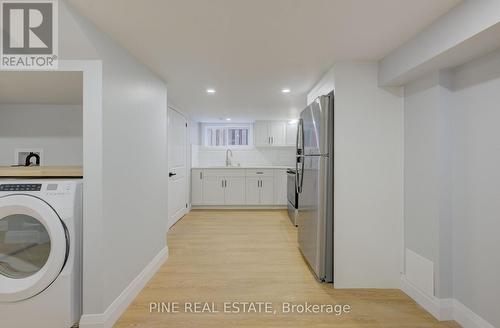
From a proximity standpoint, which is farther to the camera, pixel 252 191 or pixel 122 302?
pixel 252 191

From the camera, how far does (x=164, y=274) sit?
2561mm

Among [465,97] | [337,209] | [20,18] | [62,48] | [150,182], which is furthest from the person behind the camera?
[150,182]

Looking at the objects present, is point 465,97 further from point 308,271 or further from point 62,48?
point 62,48

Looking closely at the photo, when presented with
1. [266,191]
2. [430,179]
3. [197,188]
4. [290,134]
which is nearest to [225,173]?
[197,188]

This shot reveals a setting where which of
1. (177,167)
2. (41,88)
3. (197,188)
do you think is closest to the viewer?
(41,88)

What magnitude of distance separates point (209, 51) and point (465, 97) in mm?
1987

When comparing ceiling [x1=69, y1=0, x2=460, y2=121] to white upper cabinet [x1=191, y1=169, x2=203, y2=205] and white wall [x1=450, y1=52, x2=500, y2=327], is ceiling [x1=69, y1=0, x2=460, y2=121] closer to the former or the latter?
white wall [x1=450, y1=52, x2=500, y2=327]

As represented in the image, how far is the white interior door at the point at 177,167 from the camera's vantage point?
13.6 feet

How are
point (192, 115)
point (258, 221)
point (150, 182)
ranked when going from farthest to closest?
point (192, 115), point (258, 221), point (150, 182)

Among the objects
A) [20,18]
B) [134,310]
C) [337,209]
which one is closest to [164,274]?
[134,310]

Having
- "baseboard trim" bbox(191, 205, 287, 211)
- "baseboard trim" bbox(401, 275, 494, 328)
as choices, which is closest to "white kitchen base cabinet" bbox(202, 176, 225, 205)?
"baseboard trim" bbox(191, 205, 287, 211)

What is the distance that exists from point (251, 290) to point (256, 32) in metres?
2.18

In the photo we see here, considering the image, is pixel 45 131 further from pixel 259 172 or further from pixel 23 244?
pixel 259 172

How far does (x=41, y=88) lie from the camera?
6.38 feet
